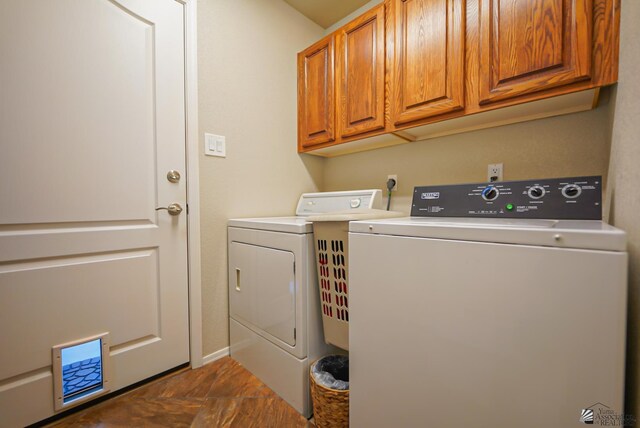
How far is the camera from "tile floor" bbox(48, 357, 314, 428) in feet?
A: 3.83

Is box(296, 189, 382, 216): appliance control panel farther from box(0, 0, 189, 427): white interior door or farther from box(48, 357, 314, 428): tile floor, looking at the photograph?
box(48, 357, 314, 428): tile floor

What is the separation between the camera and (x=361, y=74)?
5.33 feet

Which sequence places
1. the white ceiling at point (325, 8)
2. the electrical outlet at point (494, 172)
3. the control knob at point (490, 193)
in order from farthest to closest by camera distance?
the white ceiling at point (325, 8) → the electrical outlet at point (494, 172) → the control knob at point (490, 193)

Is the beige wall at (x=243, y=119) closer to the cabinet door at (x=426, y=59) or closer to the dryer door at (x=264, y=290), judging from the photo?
the dryer door at (x=264, y=290)

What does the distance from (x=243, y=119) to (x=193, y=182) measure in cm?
56

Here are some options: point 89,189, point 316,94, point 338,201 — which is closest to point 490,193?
point 338,201

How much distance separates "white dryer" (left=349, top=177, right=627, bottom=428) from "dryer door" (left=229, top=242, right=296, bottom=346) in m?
0.39

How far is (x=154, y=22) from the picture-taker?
1.40 metres

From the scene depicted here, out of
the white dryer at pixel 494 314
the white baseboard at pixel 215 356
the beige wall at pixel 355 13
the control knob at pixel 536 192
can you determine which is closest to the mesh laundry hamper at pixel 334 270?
the white dryer at pixel 494 314

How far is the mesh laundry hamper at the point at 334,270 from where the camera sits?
3.70 ft

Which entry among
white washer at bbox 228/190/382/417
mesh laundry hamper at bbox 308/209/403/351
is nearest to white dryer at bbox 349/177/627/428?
mesh laundry hamper at bbox 308/209/403/351

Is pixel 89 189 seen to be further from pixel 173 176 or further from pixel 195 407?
pixel 195 407

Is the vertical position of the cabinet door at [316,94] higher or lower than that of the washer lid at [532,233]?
higher

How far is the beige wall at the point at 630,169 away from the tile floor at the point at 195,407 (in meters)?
1.11
